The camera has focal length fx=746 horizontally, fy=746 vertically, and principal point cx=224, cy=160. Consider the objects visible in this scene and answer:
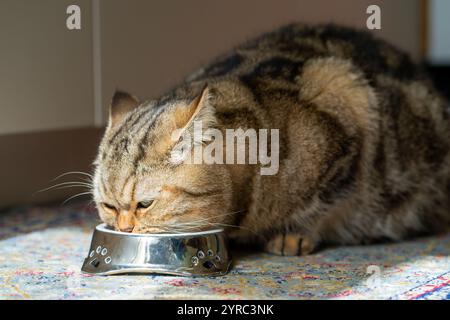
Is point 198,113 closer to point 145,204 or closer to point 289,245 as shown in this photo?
point 145,204

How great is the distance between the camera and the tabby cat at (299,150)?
1.46 meters

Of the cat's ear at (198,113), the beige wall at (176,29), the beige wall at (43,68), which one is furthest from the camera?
the beige wall at (176,29)

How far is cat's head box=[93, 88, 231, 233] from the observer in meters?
1.44

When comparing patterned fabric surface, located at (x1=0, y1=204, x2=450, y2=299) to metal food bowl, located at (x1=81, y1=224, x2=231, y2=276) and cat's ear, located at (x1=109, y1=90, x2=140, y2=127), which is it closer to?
metal food bowl, located at (x1=81, y1=224, x2=231, y2=276)

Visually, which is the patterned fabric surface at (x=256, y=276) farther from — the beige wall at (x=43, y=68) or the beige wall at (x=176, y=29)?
the beige wall at (x=176, y=29)

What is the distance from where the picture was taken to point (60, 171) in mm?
2430

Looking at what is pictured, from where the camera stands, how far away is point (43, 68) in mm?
1923

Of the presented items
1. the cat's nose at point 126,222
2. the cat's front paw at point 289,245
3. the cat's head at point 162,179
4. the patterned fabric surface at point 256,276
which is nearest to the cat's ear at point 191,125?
the cat's head at point 162,179

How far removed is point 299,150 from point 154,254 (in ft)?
1.34

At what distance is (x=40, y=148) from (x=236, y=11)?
2.46 feet

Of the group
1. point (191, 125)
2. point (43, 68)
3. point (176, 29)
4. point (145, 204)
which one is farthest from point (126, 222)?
point (176, 29)

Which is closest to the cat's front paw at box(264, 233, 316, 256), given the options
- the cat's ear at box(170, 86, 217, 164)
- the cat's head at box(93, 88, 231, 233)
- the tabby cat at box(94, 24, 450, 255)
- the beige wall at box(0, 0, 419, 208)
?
the tabby cat at box(94, 24, 450, 255)

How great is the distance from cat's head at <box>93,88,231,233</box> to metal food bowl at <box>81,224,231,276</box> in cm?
4
